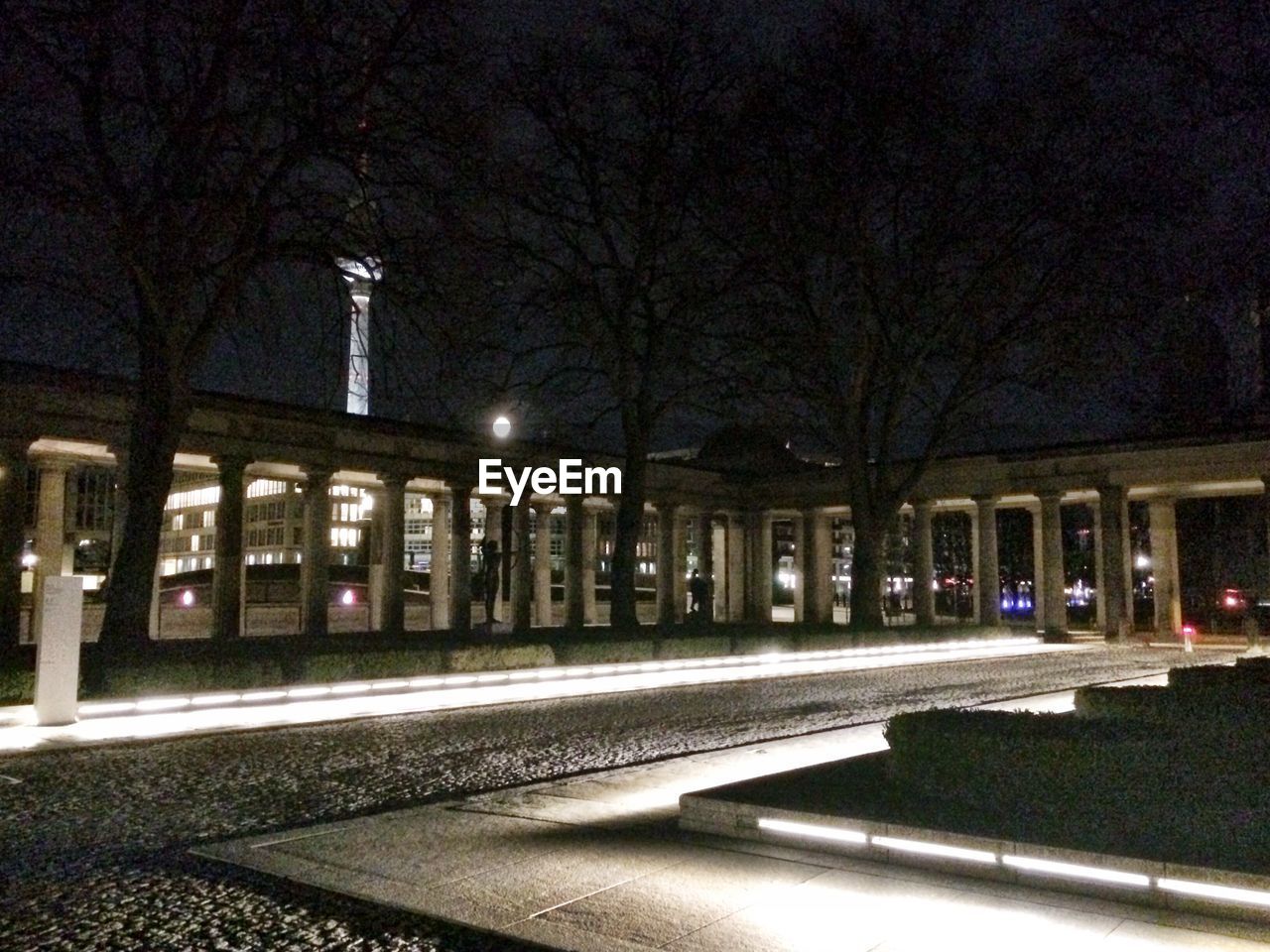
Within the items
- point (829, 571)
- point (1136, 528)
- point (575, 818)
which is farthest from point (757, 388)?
point (1136, 528)

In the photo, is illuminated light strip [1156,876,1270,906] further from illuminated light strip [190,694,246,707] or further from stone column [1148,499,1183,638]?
stone column [1148,499,1183,638]

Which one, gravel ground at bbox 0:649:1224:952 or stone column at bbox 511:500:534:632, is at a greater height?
stone column at bbox 511:500:534:632

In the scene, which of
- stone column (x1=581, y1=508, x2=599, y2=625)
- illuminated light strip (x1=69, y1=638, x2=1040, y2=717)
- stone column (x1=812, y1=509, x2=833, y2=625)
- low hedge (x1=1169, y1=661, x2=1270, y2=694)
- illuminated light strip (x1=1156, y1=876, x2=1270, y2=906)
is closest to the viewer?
illuminated light strip (x1=1156, y1=876, x2=1270, y2=906)

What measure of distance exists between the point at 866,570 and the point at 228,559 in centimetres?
2071

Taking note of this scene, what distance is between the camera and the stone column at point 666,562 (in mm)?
50531

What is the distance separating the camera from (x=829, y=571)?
5684 cm

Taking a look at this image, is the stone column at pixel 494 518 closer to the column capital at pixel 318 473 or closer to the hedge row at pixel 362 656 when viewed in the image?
the column capital at pixel 318 473

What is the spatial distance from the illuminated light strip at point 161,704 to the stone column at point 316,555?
15980 mm

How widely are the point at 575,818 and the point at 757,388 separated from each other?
2646cm

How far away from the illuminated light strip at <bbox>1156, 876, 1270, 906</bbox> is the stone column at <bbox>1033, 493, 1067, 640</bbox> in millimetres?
39977

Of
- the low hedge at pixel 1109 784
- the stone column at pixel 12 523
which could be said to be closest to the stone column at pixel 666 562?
the stone column at pixel 12 523

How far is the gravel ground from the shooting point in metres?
7.43

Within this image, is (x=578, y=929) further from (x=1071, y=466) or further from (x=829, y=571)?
(x=829, y=571)

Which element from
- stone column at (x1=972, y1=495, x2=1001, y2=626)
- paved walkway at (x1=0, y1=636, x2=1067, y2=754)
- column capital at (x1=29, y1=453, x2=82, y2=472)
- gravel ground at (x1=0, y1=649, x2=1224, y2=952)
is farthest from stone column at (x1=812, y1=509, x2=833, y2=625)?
column capital at (x1=29, y1=453, x2=82, y2=472)
